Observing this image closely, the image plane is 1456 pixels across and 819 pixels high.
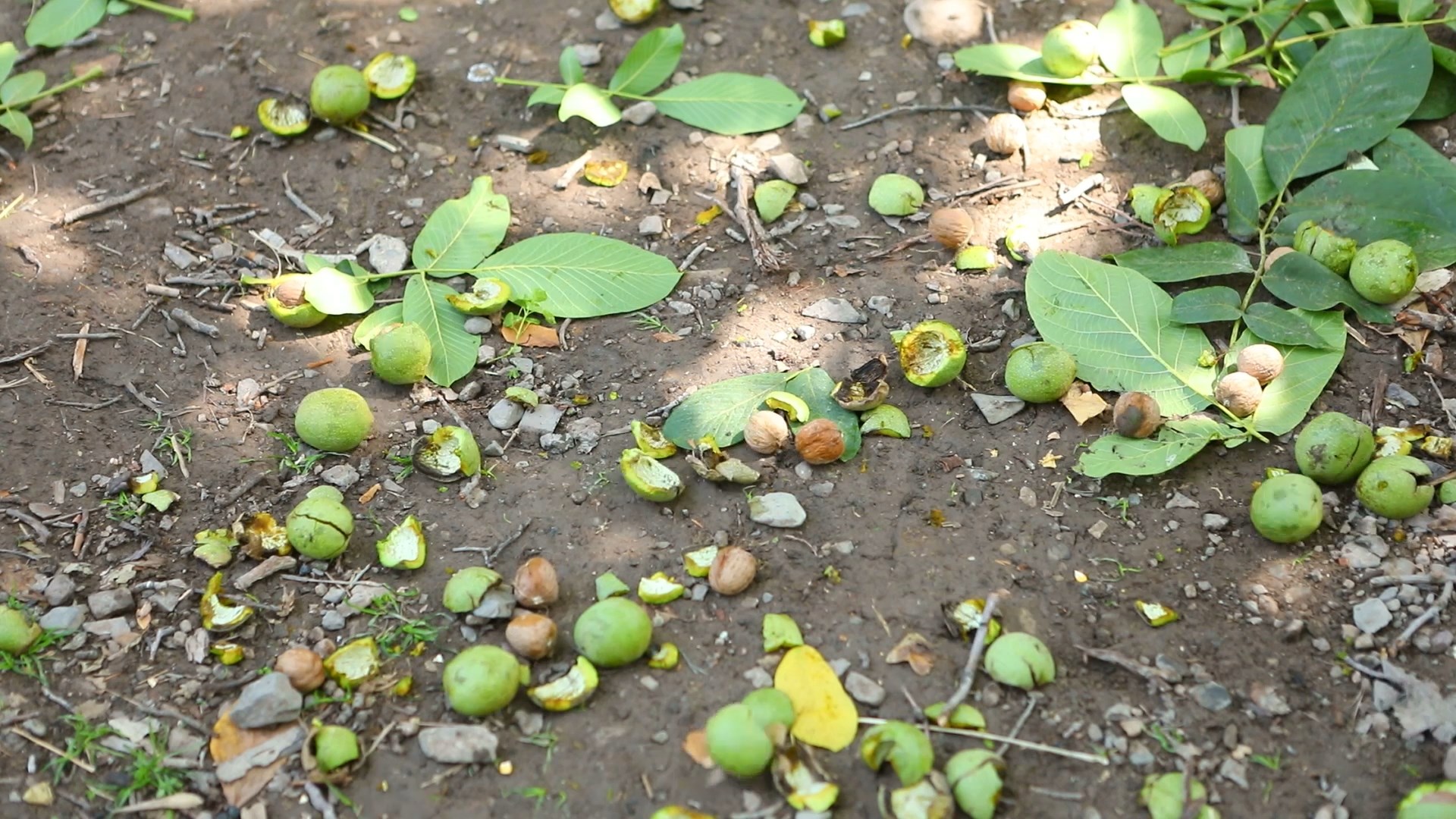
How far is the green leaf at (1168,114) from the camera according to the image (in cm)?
436

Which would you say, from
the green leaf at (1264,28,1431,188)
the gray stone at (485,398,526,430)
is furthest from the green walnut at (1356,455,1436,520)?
the gray stone at (485,398,526,430)

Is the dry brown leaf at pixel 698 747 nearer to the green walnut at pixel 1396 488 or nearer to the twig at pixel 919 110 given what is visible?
the green walnut at pixel 1396 488

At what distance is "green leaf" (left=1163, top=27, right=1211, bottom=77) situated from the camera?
15.2 ft

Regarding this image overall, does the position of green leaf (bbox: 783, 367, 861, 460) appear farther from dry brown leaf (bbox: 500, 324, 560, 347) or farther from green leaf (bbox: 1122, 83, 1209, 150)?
green leaf (bbox: 1122, 83, 1209, 150)

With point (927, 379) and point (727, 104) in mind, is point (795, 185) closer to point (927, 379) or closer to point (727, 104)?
point (727, 104)

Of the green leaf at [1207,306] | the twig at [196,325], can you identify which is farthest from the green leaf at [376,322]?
the green leaf at [1207,306]

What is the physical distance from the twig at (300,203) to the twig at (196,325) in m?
0.66

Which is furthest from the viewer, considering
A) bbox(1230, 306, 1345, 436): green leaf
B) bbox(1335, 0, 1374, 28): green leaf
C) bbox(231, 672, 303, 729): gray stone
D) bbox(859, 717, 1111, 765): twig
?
bbox(1335, 0, 1374, 28): green leaf

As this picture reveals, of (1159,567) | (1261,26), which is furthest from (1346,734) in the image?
(1261,26)

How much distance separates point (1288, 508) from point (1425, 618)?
44cm

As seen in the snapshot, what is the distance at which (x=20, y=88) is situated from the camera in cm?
484

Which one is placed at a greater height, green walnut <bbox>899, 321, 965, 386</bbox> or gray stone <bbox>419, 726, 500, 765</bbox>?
green walnut <bbox>899, 321, 965, 386</bbox>

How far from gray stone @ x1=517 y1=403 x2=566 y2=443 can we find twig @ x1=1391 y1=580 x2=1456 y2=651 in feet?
8.42

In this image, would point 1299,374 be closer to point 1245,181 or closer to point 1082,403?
point 1082,403
